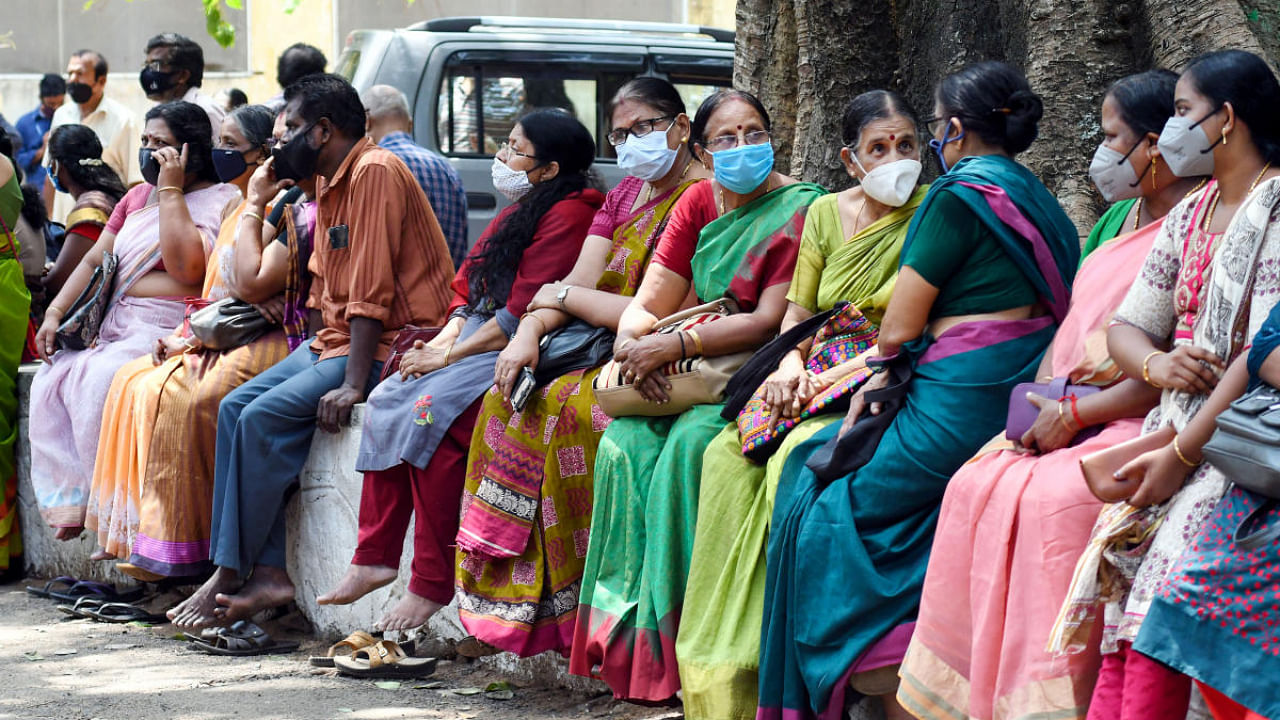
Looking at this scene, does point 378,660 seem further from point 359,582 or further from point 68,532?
point 68,532

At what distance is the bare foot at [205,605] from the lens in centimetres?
599

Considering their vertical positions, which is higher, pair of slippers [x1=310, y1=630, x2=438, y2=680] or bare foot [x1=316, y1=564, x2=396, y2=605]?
bare foot [x1=316, y1=564, x2=396, y2=605]

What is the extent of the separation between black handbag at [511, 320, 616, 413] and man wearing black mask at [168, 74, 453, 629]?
95cm

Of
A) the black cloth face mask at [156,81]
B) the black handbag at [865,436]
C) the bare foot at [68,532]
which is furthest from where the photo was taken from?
the black cloth face mask at [156,81]

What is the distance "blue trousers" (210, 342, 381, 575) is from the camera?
5906 millimetres

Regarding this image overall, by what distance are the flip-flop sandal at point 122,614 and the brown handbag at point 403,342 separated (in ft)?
4.98

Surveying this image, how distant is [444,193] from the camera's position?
670 centimetres

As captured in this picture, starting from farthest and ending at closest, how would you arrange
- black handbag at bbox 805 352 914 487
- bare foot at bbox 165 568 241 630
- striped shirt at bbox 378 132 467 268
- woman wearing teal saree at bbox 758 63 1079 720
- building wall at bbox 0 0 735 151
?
building wall at bbox 0 0 735 151 → striped shirt at bbox 378 132 467 268 → bare foot at bbox 165 568 241 630 → black handbag at bbox 805 352 914 487 → woman wearing teal saree at bbox 758 63 1079 720

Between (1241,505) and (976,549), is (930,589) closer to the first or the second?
(976,549)

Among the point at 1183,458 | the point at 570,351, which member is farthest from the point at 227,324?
the point at 1183,458

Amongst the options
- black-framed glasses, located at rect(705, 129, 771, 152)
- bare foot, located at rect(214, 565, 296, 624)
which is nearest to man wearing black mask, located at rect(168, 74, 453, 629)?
bare foot, located at rect(214, 565, 296, 624)

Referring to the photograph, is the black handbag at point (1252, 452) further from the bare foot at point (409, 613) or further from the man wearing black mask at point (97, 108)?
the man wearing black mask at point (97, 108)

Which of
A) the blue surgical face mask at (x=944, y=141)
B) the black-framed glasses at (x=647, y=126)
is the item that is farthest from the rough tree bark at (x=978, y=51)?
the blue surgical face mask at (x=944, y=141)

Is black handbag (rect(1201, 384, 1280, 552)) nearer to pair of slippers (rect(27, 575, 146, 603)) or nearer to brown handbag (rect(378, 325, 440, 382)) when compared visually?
brown handbag (rect(378, 325, 440, 382))
